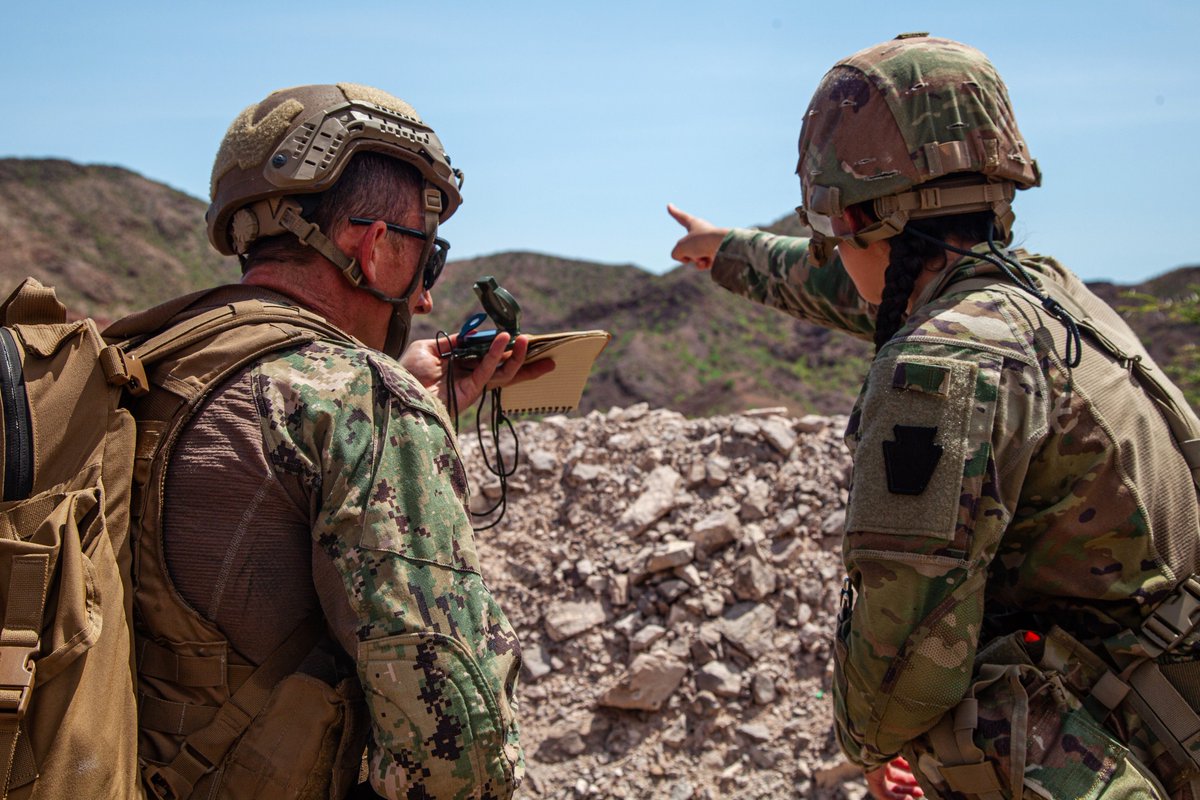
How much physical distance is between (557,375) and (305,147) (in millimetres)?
1397

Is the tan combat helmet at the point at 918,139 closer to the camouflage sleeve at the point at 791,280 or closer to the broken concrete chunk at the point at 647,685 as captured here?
the camouflage sleeve at the point at 791,280

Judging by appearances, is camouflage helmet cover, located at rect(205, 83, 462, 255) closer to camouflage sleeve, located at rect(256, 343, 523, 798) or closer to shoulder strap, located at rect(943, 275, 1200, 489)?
camouflage sleeve, located at rect(256, 343, 523, 798)

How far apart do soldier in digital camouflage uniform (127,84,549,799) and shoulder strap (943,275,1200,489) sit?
1291 mm

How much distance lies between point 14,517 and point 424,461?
0.69 metres

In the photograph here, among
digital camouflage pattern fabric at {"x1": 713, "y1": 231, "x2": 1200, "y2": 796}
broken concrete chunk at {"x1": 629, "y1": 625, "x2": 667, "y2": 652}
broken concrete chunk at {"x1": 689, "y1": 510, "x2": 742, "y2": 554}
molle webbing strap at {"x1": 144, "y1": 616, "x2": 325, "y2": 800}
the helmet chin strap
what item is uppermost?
the helmet chin strap

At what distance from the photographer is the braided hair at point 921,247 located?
7.63 feet

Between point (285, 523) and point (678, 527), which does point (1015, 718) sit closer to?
point (285, 523)

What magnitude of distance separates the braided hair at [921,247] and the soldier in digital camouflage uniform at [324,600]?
122 centimetres

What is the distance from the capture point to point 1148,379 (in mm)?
2162

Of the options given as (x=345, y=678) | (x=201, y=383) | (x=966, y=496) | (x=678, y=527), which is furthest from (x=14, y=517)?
(x=678, y=527)

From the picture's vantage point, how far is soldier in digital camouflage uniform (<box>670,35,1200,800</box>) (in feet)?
6.37

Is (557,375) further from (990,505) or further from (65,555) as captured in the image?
(65,555)

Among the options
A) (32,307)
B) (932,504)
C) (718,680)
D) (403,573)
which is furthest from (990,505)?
(718,680)

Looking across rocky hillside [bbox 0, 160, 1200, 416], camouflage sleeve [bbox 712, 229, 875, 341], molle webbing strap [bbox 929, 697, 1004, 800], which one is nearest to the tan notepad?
camouflage sleeve [bbox 712, 229, 875, 341]
